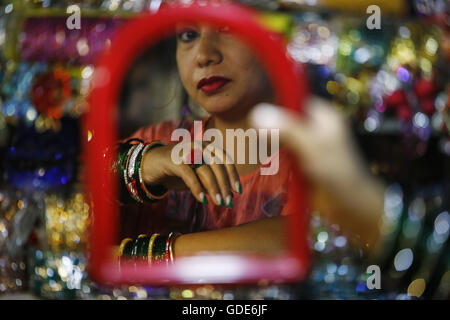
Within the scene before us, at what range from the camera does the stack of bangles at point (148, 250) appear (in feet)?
1.37

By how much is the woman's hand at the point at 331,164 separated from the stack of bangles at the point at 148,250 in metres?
0.15

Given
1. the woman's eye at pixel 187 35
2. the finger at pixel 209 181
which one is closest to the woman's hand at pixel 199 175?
the finger at pixel 209 181

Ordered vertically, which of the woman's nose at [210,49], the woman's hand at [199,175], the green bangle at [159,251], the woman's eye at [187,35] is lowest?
the green bangle at [159,251]

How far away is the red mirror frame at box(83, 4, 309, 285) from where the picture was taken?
0.41 meters

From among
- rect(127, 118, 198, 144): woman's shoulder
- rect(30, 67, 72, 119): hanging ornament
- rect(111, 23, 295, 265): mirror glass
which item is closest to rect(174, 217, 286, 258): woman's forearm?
rect(111, 23, 295, 265): mirror glass

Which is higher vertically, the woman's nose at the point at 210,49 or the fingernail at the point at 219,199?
the woman's nose at the point at 210,49

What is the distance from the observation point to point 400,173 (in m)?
0.53

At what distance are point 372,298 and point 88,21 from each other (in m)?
0.46

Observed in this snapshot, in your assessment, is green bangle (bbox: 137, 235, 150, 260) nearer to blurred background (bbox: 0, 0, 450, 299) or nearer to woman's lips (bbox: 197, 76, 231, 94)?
blurred background (bbox: 0, 0, 450, 299)

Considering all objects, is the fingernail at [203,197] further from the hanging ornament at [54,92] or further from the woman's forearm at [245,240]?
the hanging ornament at [54,92]

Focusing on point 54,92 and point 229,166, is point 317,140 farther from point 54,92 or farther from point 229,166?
point 54,92

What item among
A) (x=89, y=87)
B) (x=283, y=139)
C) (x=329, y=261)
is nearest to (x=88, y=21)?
(x=89, y=87)

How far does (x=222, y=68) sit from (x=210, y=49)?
22 mm

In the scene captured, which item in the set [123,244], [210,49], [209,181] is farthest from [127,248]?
[210,49]
